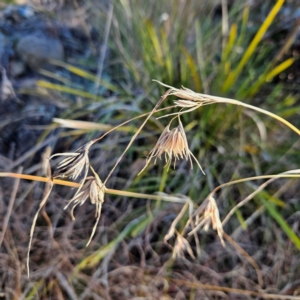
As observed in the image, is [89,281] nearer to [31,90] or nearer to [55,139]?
[55,139]

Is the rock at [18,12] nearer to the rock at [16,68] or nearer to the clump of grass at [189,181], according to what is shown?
the rock at [16,68]

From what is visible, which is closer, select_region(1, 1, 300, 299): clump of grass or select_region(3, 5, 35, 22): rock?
select_region(1, 1, 300, 299): clump of grass

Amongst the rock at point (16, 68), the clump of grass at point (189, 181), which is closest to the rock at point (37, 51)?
the rock at point (16, 68)

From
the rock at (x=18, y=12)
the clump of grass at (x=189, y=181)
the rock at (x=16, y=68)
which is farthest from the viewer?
the rock at (x=18, y=12)

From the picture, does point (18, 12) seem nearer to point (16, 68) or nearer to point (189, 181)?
point (16, 68)

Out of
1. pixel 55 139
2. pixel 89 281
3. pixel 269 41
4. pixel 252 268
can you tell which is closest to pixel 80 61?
pixel 55 139

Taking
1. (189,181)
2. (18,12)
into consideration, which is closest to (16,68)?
(18,12)

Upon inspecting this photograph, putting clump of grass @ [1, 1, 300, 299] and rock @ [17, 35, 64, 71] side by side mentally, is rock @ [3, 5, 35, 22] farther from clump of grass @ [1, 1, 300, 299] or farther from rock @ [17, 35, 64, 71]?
clump of grass @ [1, 1, 300, 299]

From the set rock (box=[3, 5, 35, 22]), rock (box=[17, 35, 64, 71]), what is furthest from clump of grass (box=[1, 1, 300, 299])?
rock (box=[3, 5, 35, 22])
